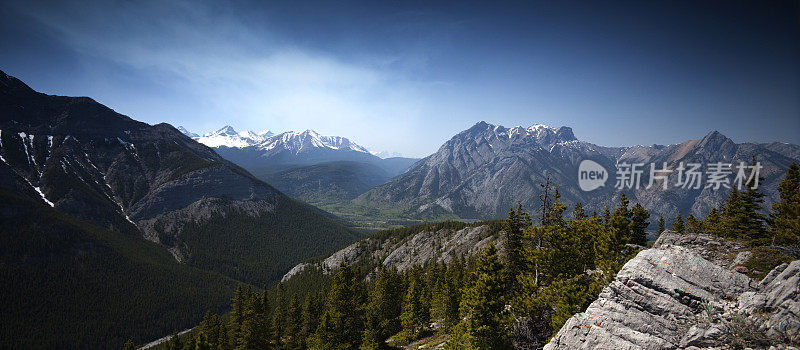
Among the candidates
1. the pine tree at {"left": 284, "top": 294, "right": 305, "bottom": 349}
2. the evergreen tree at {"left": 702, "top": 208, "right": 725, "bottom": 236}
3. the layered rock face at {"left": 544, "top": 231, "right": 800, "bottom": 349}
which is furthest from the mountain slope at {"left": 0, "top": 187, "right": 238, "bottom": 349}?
the evergreen tree at {"left": 702, "top": 208, "right": 725, "bottom": 236}

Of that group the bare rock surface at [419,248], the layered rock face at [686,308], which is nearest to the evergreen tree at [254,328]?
the layered rock face at [686,308]

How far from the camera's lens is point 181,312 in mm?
166875

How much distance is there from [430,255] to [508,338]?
11493cm

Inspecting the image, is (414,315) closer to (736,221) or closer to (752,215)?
(736,221)

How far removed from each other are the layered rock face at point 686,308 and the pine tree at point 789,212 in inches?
687

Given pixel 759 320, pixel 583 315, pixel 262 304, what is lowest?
pixel 262 304

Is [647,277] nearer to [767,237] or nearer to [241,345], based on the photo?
[767,237]

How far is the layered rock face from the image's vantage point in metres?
13.6

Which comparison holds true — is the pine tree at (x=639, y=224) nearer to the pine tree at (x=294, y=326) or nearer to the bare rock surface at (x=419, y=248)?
the bare rock surface at (x=419, y=248)

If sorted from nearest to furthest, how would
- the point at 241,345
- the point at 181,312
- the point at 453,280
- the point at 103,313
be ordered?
the point at 241,345 → the point at 453,280 → the point at 103,313 → the point at 181,312

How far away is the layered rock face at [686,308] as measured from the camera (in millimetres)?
13555

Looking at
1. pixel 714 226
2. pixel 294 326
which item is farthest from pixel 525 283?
pixel 294 326

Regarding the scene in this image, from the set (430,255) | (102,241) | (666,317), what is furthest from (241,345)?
(102,241)

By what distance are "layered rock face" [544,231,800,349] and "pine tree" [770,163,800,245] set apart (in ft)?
57.3
